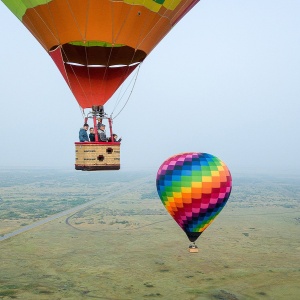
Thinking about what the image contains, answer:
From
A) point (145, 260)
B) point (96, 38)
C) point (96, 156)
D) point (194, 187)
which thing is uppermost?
point (96, 38)

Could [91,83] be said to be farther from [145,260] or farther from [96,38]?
[145,260]

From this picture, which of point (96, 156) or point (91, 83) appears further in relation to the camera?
point (91, 83)

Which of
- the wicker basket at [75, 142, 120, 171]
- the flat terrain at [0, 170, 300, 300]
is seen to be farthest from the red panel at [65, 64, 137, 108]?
the flat terrain at [0, 170, 300, 300]

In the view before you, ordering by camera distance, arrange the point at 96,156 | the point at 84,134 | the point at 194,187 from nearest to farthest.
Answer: the point at 96,156, the point at 84,134, the point at 194,187

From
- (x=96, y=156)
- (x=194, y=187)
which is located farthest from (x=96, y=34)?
(x=194, y=187)

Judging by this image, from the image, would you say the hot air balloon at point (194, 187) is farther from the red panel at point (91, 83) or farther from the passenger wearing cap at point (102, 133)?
the passenger wearing cap at point (102, 133)

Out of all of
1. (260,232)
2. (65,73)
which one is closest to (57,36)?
(65,73)

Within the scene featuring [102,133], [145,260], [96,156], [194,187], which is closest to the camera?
[96,156]

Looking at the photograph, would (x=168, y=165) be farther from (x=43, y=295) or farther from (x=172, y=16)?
(x=43, y=295)
